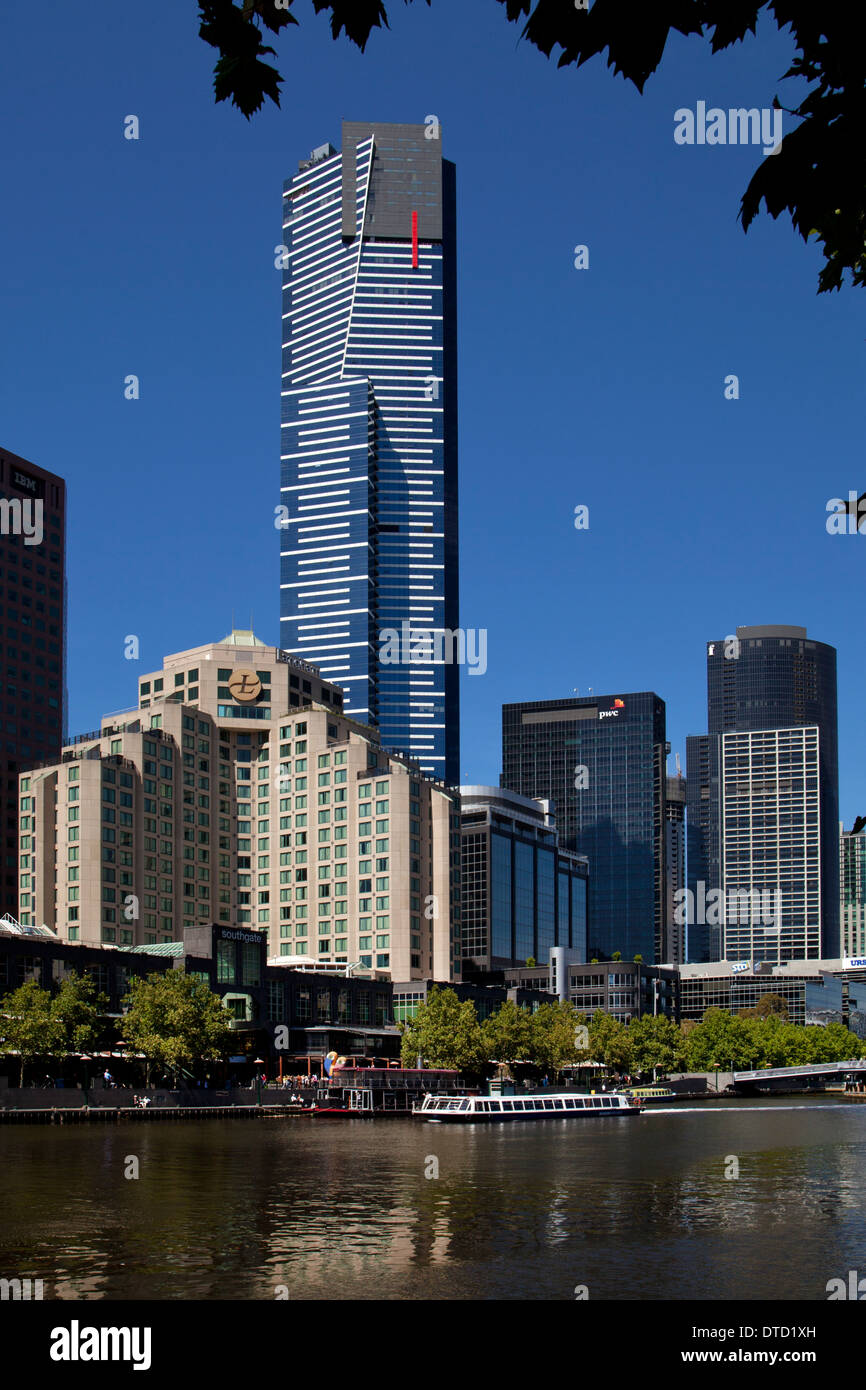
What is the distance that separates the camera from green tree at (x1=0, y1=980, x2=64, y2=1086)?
133000 millimetres

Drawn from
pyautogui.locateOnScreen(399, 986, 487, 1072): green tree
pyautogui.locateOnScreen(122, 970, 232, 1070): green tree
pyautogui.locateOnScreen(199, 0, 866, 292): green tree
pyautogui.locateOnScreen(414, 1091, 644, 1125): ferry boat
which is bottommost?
pyautogui.locateOnScreen(414, 1091, 644, 1125): ferry boat

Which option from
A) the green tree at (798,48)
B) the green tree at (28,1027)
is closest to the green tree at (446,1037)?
the green tree at (28,1027)

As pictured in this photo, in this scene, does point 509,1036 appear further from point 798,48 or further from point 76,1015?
point 798,48

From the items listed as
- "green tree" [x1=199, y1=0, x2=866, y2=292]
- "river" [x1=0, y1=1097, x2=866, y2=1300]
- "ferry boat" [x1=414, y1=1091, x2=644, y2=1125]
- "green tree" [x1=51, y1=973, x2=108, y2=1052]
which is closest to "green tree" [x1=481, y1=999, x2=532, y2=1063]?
"ferry boat" [x1=414, y1=1091, x2=644, y2=1125]

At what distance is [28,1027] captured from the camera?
435ft

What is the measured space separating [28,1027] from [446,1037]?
191 feet

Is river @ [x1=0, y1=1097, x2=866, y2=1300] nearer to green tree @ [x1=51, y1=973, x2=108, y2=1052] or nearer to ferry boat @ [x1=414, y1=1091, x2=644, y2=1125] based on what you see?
green tree @ [x1=51, y1=973, x2=108, y2=1052]

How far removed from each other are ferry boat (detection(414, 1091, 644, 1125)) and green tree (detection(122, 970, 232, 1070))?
23337 millimetres
